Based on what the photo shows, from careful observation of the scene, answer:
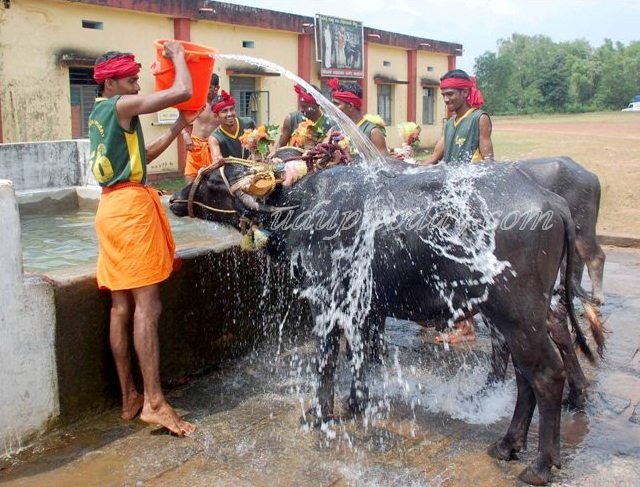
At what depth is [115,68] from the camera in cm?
392

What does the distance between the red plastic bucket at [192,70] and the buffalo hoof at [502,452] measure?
8.63ft

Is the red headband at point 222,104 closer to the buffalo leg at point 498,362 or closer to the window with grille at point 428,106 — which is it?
the buffalo leg at point 498,362

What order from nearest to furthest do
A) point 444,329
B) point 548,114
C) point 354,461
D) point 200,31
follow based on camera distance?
point 354,461
point 444,329
point 200,31
point 548,114

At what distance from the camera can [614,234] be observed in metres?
8.95

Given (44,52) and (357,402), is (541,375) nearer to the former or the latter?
(357,402)

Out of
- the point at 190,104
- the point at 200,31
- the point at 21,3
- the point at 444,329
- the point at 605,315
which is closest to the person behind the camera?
the point at 190,104

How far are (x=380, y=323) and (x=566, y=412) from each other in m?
1.28

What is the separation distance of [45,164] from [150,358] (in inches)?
190

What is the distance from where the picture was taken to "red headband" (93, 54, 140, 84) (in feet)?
12.9

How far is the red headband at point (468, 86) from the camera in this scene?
Result: 5645 mm

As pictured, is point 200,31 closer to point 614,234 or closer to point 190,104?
point 614,234

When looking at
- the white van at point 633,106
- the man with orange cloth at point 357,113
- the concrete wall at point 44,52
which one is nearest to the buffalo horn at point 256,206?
the man with orange cloth at point 357,113

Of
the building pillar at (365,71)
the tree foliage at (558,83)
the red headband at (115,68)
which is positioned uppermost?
the tree foliage at (558,83)

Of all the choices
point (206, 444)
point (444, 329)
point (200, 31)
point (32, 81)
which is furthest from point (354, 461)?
point (200, 31)
